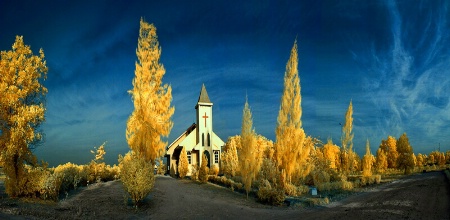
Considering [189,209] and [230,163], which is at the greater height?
[230,163]

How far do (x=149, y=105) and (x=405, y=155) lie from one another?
1729 inches

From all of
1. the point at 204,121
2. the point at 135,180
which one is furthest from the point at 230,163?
the point at 135,180

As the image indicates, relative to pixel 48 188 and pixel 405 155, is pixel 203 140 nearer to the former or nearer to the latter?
pixel 48 188

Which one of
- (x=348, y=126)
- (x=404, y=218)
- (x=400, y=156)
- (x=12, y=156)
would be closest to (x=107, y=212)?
(x=12, y=156)

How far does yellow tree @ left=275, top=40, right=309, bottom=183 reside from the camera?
822 inches

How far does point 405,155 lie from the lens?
46281 mm

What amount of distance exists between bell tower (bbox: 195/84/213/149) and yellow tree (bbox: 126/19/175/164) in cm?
1562

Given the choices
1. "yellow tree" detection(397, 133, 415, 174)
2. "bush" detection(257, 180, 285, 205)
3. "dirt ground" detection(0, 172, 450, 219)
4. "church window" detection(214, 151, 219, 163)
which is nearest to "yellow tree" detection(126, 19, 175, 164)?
"dirt ground" detection(0, 172, 450, 219)

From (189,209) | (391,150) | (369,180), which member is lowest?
(369,180)

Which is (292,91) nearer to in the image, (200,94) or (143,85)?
(143,85)

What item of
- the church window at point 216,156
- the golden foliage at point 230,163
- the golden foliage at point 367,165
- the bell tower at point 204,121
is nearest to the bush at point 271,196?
the golden foliage at point 230,163

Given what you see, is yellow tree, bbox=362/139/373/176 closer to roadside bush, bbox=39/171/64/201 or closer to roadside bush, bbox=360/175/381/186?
roadside bush, bbox=360/175/381/186

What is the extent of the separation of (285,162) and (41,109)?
15331 mm

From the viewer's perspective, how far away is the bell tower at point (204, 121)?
3625 centimetres
